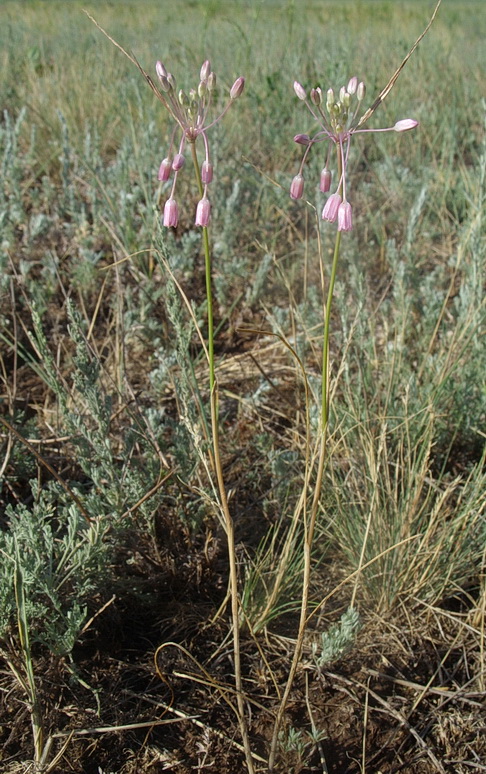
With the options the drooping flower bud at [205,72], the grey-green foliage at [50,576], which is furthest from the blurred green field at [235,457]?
the drooping flower bud at [205,72]

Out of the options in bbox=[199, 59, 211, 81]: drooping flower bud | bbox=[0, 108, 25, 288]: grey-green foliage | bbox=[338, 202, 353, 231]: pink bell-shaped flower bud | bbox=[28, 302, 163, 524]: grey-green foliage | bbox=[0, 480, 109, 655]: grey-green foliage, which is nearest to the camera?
bbox=[338, 202, 353, 231]: pink bell-shaped flower bud

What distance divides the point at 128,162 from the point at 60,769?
102 inches

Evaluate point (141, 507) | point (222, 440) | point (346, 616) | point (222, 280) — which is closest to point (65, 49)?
point (222, 280)

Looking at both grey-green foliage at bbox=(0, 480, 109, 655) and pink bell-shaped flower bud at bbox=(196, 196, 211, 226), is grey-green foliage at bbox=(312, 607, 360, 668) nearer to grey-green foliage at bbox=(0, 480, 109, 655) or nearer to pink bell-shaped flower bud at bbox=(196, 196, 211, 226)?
grey-green foliage at bbox=(0, 480, 109, 655)

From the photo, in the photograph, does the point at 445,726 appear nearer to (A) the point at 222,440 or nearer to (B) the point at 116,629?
(B) the point at 116,629

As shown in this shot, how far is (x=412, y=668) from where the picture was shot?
5.26 feet

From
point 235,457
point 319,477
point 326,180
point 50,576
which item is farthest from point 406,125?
point 235,457

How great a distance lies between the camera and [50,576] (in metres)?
1.41

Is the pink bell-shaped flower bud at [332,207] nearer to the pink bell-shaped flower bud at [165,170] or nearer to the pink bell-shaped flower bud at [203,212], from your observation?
the pink bell-shaped flower bud at [203,212]

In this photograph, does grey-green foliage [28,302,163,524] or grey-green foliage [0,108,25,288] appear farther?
grey-green foliage [0,108,25,288]

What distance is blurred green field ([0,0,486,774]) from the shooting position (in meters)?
1.45

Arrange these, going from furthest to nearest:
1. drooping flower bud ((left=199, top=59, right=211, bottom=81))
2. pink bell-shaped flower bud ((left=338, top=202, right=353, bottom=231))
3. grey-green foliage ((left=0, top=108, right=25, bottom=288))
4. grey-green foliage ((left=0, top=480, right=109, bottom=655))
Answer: grey-green foliage ((left=0, top=108, right=25, bottom=288)) → grey-green foliage ((left=0, top=480, right=109, bottom=655)) → drooping flower bud ((left=199, top=59, right=211, bottom=81)) → pink bell-shaped flower bud ((left=338, top=202, right=353, bottom=231))

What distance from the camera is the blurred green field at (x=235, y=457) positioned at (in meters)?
1.45

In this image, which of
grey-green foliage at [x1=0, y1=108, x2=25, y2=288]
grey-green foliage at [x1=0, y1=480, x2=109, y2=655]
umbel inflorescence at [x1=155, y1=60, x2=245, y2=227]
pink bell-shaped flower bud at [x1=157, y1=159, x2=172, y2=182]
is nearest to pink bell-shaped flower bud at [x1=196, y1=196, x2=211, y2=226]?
umbel inflorescence at [x1=155, y1=60, x2=245, y2=227]
